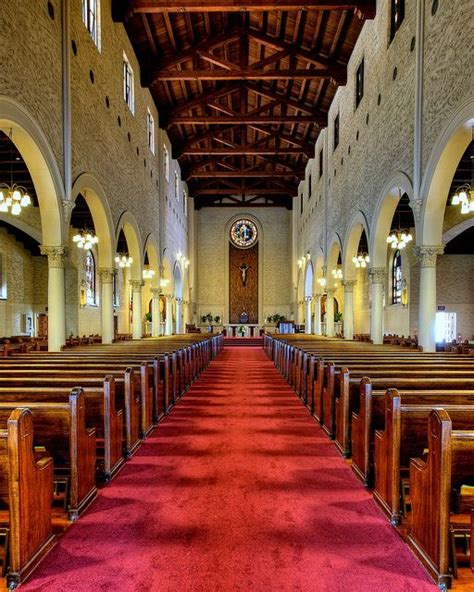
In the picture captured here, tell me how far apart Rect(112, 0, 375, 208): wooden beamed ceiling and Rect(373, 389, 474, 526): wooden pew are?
1225 cm

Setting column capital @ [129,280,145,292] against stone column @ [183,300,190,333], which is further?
stone column @ [183,300,190,333]

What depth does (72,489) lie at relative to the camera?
11.4 feet

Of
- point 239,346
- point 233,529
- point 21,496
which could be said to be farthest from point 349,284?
point 21,496

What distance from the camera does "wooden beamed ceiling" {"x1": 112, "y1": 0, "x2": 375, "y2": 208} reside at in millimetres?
12602

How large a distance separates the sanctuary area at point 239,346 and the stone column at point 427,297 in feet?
0.15

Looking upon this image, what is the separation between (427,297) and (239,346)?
16723 millimetres

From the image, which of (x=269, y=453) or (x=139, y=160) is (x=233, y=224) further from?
(x=269, y=453)

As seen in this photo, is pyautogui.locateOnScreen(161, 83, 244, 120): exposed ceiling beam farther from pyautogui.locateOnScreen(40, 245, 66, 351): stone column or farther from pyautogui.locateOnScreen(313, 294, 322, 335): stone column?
pyautogui.locateOnScreen(40, 245, 66, 351): stone column

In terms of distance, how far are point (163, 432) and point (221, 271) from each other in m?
27.4

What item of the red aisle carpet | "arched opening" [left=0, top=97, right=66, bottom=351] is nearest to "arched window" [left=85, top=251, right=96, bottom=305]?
"arched opening" [left=0, top=97, right=66, bottom=351]

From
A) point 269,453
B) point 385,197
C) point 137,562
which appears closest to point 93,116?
point 385,197

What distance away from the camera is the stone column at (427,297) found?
947 centimetres

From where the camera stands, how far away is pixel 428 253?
9.38m

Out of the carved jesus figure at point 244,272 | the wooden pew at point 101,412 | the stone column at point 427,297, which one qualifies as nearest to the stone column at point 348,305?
the stone column at point 427,297
